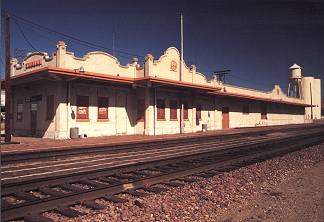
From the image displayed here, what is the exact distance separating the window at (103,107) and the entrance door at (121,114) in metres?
1.18

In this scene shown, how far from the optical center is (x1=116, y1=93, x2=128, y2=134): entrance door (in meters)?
27.0

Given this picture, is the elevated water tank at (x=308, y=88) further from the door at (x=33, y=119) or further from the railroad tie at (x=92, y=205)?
the railroad tie at (x=92, y=205)

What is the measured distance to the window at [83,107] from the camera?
24016 millimetres

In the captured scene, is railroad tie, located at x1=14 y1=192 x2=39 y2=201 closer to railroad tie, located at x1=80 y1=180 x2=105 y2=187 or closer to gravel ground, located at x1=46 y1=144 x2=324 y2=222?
gravel ground, located at x1=46 y1=144 x2=324 y2=222

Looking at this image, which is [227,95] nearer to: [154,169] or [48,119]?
[48,119]

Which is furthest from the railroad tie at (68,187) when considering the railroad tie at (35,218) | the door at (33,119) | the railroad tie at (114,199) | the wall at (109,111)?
the door at (33,119)

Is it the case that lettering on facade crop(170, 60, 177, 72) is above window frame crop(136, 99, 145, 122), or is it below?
above

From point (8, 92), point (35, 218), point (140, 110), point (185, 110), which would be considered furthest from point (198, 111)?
point (35, 218)

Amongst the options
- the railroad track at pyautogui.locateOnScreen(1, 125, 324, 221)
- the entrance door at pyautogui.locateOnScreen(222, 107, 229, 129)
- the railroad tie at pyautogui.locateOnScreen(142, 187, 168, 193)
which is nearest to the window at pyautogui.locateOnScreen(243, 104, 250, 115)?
the entrance door at pyautogui.locateOnScreen(222, 107, 229, 129)

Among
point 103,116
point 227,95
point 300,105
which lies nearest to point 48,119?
point 103,116

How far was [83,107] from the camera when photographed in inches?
957

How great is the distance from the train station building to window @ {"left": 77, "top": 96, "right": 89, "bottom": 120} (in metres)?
0.07

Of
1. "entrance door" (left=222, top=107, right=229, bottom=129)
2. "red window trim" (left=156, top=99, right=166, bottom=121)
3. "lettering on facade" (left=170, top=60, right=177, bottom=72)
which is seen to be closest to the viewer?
"red window trim" (left=156, top=99, right=166, bottom=121)

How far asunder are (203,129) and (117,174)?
27234 mm
